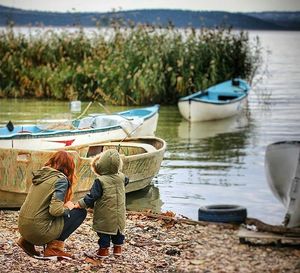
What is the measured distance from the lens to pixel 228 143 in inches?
386

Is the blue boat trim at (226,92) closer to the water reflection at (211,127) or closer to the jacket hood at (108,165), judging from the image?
the water reflection at (211,127)

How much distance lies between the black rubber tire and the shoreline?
1.4 inches

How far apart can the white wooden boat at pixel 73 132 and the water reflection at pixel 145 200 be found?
0.58m

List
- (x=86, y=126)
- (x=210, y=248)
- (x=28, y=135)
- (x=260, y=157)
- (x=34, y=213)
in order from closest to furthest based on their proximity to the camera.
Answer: (x=34, y=213)
(x=210, y=248)
(x=28, y=135)
(x=86, y=126)
(x=260, y=157)

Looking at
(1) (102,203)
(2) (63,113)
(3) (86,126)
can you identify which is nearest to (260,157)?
(3) (86,126)

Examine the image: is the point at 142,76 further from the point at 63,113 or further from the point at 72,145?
the point at 72,145

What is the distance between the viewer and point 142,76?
11930 millimetres

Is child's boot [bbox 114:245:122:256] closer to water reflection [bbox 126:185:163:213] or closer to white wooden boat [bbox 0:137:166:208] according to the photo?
white wooden boat [bbox 0:137:166:208]

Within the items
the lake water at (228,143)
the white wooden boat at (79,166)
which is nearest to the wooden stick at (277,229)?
the lake water at (228,143)

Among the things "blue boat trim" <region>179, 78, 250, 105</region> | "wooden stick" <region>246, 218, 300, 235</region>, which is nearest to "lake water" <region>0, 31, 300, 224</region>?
"blue boat trim" <region>179, 78, 250, 105</region>

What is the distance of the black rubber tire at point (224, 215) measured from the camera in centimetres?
457

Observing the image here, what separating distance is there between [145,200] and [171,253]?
225 centimetres

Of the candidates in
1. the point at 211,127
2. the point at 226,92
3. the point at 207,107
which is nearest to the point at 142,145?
the point at 211,127

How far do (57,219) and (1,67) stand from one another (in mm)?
9119
